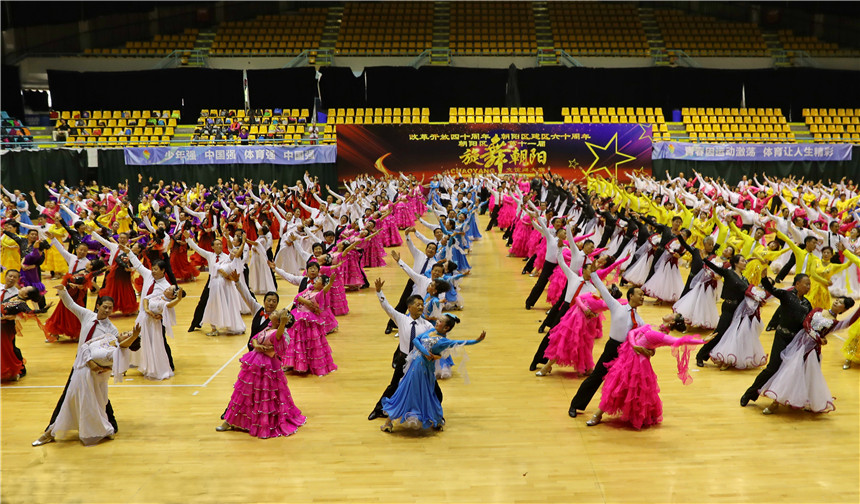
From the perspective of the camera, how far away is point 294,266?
13.7 metres

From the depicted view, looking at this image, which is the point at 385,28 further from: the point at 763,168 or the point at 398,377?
the point at 398,377

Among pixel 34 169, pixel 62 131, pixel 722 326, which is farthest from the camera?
pixel 62 131

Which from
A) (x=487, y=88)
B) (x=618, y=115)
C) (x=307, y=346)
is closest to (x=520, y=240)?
(x=307, y=346)

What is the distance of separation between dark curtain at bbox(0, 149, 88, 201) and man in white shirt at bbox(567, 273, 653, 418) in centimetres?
2203

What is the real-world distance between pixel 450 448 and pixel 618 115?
85.0 feet

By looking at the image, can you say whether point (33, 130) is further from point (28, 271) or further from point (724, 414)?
point (724, 414)

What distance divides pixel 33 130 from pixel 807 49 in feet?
110

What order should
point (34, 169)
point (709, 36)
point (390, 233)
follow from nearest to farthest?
point (390, 233)
point (34, 169)
point (709, 36)

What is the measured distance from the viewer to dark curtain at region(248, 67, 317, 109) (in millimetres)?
30219

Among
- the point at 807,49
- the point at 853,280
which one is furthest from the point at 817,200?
the point at 807,49

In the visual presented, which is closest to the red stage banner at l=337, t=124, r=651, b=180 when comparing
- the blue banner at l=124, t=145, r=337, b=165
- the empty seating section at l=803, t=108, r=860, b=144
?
the blue banner at l=124, t=145, r=337, b=165

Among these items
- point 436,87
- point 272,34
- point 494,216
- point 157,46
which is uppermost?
point 272,34

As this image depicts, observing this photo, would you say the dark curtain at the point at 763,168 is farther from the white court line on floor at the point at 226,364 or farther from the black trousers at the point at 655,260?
the white court line on floor at the point at 226,364

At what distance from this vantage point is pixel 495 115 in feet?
97.1
